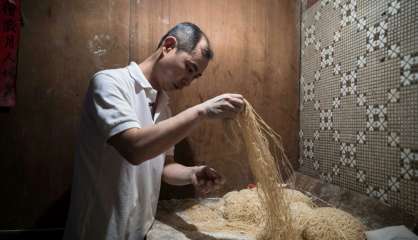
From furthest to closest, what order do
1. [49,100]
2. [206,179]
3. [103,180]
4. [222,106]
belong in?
[49,100] < [206,179] < [103,180] < [222,106]

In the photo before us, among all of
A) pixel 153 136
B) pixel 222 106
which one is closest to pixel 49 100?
pixel 153 136

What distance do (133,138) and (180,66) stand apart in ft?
2.53

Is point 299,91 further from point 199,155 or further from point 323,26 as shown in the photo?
point 199,155

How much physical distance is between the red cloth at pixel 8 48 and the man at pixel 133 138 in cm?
112

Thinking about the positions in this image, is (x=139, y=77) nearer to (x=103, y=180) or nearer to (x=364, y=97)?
(x=103, y=180)

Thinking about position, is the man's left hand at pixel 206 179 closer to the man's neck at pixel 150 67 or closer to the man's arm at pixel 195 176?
the man's arm at pixel 195 176

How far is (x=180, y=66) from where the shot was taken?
204 cm

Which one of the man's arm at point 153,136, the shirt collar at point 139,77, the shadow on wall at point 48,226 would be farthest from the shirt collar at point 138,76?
the shadow on wall at point 48,226

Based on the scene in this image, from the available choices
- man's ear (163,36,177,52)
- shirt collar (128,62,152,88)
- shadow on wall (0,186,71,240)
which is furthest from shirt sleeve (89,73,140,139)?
shadow on wall (0,186,71,240)

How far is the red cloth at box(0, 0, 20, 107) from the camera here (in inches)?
95.2

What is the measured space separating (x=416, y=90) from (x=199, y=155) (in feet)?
6.14

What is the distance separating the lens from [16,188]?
99.1 inches

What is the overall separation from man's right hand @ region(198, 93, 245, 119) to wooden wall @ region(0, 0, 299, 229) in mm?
1143

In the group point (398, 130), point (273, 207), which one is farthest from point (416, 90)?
point (273, 207)
